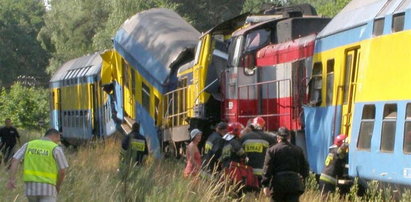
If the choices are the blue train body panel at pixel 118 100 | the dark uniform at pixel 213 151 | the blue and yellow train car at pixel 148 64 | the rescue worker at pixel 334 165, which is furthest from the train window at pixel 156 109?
the rescue worker at pixel 334 165

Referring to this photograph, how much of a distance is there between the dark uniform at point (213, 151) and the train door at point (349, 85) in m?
2.05

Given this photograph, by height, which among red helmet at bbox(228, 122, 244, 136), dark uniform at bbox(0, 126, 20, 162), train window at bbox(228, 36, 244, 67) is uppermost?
train window at bbox(228, 36, 244, 67)

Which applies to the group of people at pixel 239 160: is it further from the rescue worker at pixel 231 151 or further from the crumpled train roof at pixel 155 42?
the crumpled train roof at pixel 155 42

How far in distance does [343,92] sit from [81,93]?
21455mm

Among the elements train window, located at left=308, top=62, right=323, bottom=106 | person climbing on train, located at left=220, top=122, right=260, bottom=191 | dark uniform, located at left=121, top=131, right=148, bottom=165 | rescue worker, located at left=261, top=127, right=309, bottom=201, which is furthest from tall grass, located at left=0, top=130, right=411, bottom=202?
dark uniform, located at left=121, top=131, right=148, bottom=165

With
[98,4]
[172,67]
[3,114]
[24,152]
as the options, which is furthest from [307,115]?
[98,4]

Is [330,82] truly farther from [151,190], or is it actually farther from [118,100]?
[118,100]

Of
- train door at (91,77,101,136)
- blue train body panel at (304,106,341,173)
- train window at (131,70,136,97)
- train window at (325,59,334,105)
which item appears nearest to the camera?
blue train body panel at (304,106,341,173)

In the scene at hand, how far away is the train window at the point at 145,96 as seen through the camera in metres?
25.1

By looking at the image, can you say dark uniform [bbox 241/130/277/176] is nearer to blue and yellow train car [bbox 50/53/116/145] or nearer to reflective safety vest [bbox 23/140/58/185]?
reflective safety vest [bbox 23/140/58/185]

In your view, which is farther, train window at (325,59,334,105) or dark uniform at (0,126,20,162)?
dark uniform at (0,126,20,162)

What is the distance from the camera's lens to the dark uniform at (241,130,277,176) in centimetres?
1436

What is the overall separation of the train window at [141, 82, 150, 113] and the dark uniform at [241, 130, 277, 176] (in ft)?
35.4

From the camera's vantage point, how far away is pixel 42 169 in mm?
11930
